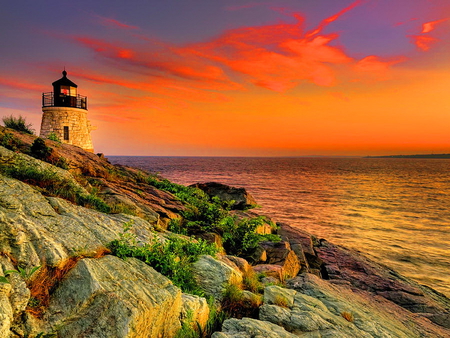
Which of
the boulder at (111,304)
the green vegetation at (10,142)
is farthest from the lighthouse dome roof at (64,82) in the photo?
the boulder at (111,304)

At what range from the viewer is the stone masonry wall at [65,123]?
31906 mm

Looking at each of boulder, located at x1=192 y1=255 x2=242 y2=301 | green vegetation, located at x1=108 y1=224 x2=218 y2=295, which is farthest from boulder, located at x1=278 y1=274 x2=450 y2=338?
green vegetation, located at x1=108 y1=224 x2=218 y2=295

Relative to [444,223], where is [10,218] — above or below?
above

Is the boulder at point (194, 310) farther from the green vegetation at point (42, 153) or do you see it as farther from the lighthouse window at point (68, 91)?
the lighthouse window at point (68, 91)

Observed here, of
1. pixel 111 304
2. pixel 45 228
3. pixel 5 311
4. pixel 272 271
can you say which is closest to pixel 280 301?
pixel 272 271

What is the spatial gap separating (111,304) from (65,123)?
33.8 m

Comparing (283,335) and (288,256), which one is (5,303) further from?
(288,256)

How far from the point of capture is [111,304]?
14.7ft

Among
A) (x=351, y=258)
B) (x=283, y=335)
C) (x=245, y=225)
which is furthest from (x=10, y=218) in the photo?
(x=351, y=258)

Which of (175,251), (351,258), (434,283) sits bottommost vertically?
(434,283)

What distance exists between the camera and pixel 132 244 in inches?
274

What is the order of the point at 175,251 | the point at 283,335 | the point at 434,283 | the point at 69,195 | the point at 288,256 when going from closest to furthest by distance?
the point at 283,335
the point at 175,251
the point at 69,195
the point at 288,256
the point at 434,283

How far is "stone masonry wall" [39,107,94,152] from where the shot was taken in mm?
31906

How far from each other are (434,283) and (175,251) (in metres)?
18.3
